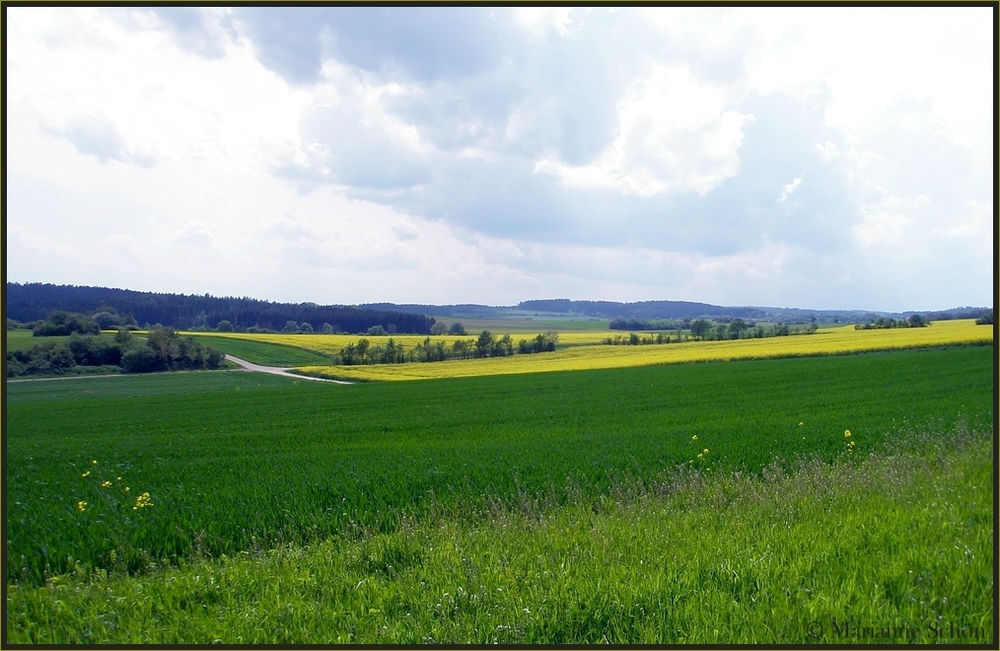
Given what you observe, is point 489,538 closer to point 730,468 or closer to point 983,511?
point 983,511

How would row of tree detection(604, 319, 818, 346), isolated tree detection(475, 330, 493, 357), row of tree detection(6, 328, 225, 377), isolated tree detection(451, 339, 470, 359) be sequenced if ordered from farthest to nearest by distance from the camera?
1. row of tree detection(604, 319, 818, 346)
2. isolated tree detection(475, 330, 493, 357)
3. isolated tree detection(451, 339, 470, 359)
4. row of tree detection(6, 328, 225, 377)

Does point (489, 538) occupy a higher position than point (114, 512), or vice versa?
point (489, 538)

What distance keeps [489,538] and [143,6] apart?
17.1 ft

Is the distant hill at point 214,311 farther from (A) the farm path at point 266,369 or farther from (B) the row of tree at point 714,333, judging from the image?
(B) the row of tree at point 714,333

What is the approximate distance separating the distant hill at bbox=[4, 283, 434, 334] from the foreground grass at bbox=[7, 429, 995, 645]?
12.5 ft

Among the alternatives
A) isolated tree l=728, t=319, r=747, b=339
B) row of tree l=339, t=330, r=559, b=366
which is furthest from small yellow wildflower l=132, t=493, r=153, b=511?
isolated tree l=728, t=319, r=747, b=339

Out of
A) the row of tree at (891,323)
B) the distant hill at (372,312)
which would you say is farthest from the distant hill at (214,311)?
the row of tree at (891,323)

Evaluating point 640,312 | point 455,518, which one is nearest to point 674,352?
point 640,312

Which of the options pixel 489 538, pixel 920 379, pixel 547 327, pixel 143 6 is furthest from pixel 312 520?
pixel 547 327

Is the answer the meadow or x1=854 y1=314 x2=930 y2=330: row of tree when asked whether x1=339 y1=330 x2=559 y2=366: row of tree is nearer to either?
the meadow

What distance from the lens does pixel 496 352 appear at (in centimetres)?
4738

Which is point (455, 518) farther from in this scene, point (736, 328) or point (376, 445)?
point (736, 328)

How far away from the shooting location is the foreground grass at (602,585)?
326 centimetres

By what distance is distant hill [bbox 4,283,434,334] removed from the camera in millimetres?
15922
